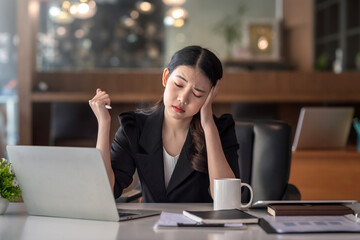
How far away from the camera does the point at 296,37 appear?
7.45 meters

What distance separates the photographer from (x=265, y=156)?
231cm

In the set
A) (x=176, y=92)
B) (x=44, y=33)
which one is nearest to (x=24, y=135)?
(x=44, y=33)

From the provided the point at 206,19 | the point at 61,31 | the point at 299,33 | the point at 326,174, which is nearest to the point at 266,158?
the point at 326,174

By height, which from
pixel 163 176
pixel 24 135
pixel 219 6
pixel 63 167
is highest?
pixel 219 6

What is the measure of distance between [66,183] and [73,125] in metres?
4.11

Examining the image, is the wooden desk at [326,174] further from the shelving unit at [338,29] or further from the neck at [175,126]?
the shelving unit at [338,29]

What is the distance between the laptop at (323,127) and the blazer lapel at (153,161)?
5.47ft

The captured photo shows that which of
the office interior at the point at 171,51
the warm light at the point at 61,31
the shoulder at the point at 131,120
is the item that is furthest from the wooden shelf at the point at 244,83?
the shoulder at the point at 131,120

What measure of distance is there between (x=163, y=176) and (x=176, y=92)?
11.8 inches

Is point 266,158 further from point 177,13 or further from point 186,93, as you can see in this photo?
point 177,13

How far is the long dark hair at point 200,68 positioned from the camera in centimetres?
185

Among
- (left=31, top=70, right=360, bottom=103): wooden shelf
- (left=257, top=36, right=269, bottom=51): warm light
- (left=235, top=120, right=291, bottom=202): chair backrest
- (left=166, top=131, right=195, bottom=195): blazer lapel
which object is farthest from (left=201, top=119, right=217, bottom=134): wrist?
(left=257, top=36, right=269, bottom=51): warm light

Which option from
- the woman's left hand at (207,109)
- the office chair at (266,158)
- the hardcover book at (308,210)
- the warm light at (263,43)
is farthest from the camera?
the warm light at (263,43)

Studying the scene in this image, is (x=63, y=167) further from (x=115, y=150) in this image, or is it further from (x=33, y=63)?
(x=33, y=63)
